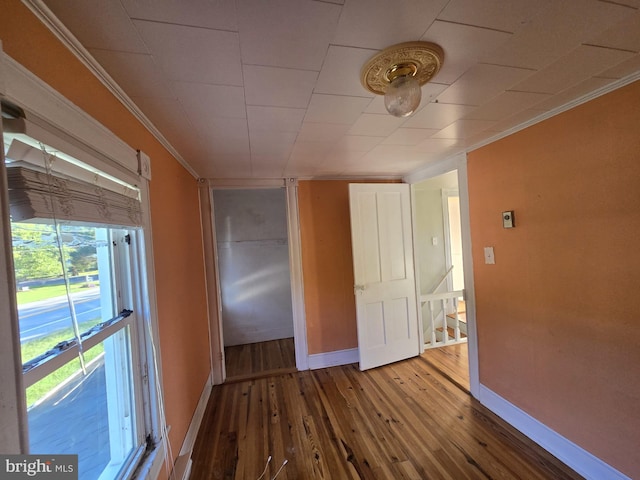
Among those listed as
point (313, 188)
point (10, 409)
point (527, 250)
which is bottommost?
point (10, 409)

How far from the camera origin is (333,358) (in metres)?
2.86

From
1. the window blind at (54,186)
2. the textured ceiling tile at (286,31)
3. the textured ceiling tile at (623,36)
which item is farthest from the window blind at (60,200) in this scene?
the textured ceiling tile at (623,36)

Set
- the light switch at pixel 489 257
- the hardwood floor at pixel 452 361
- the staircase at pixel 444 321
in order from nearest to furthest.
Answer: the light switch at pixel 489 257
the hardwood floor at pixel 452 361
the staircase at pixel 444 321

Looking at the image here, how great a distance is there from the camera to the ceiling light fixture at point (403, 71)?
36.0 inches

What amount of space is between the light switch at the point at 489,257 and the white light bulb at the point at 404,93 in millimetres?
1478

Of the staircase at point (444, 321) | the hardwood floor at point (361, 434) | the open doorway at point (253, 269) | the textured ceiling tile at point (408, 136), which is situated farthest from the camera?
the open doorway at point (253, 269)

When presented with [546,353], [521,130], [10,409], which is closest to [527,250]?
[546,353]

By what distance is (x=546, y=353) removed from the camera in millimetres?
1619

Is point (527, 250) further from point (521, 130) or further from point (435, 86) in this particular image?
point (435, 86)

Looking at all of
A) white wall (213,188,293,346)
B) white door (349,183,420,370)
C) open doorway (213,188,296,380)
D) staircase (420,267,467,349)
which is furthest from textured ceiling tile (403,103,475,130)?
white wall (213,188,293,346)

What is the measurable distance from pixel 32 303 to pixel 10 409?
0.27 m

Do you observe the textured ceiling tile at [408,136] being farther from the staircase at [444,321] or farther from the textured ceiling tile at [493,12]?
A: the staircase at [444,321]

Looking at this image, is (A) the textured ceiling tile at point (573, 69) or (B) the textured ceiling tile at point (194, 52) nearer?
(B) the textured ceiling tile at point (194, 52)

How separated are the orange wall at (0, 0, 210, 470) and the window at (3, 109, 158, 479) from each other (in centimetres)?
19
